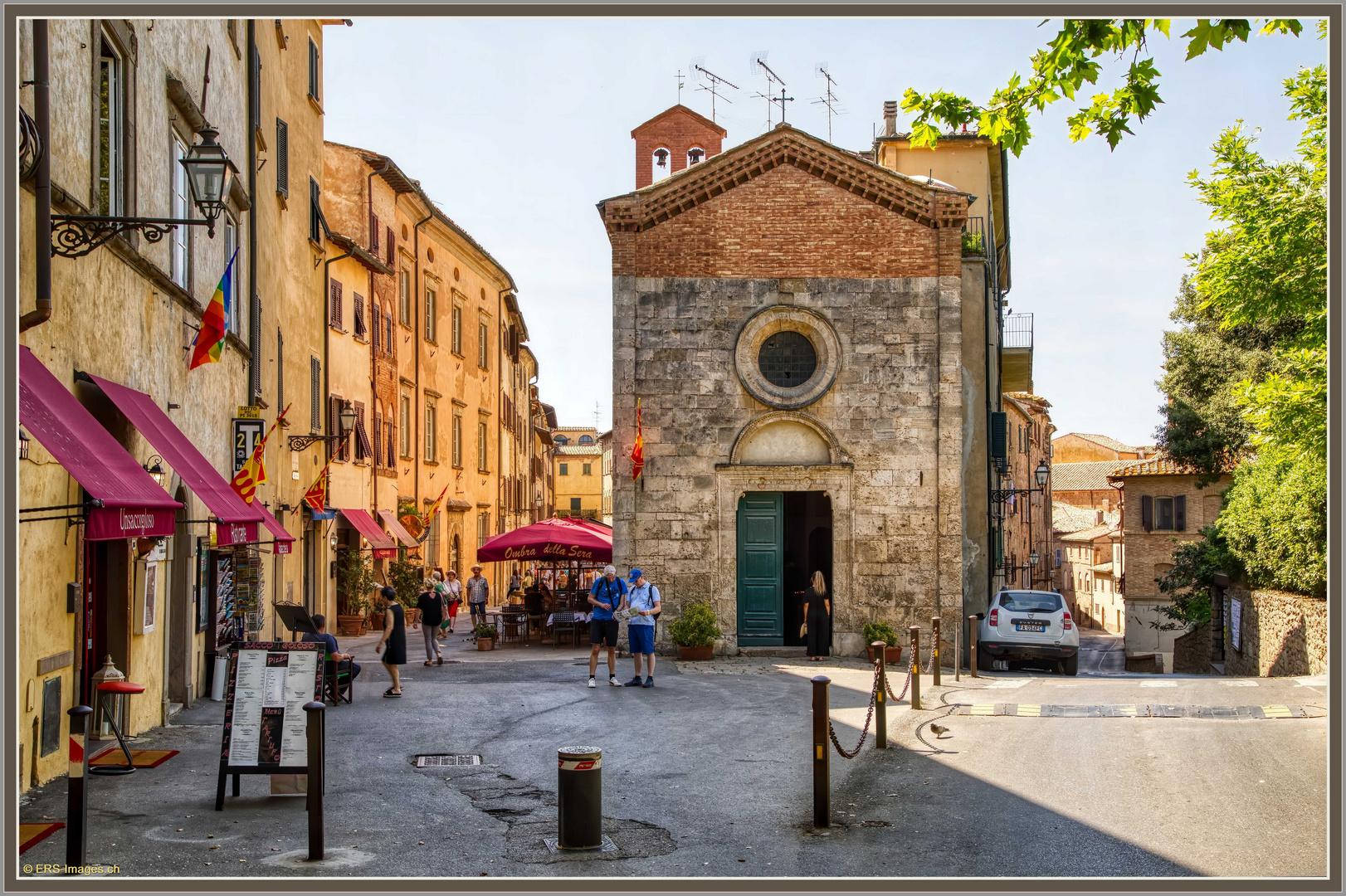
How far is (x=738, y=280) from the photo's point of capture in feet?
69.1

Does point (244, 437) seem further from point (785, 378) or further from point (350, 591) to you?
point (350, 591)

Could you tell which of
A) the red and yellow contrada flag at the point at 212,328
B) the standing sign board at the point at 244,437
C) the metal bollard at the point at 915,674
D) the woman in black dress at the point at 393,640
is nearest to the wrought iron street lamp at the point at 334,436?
the standing sign board at the point at 244,437

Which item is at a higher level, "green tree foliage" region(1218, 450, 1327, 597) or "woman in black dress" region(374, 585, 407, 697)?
"green tree foliage" region(1218, 450, 1327, 597)

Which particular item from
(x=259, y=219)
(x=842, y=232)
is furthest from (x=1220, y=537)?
(x=259, y=219)

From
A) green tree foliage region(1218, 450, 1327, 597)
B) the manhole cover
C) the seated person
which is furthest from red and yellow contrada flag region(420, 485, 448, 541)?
the manhole cover

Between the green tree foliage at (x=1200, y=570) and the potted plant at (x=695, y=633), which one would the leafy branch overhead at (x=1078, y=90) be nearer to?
the potted plant at (x=695, y=633)

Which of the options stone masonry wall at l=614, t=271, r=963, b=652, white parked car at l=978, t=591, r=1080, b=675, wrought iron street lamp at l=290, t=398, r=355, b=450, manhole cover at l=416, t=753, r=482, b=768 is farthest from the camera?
wrought iron street lamp at l=290, t=398, r=355, b=450

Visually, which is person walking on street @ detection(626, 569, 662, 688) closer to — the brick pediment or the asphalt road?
the asphalt road

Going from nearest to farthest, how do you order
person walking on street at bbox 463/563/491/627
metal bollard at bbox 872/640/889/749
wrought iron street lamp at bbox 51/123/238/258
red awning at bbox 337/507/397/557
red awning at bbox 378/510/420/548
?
wrought iron street lamp at bbox 51/123/238/258 → metal bollard at bbox 872/640/889/749 → person walking on street at bbox 463/563/491/627 → red awning at bbox 337/507/397/557 → red awning at bbox 378/510/420/548

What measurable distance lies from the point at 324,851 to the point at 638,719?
6297 millimetres

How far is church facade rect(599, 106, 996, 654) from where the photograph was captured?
20.8m

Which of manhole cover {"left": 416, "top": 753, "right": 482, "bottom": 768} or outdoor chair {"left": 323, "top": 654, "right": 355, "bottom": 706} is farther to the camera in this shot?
outdoor chair {"left": 323, "top": 654, "right": 355, "bottom": 706}

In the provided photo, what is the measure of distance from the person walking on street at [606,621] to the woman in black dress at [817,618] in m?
4.37

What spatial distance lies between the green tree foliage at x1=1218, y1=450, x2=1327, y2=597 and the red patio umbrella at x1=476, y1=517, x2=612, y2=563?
11695 millimetres
